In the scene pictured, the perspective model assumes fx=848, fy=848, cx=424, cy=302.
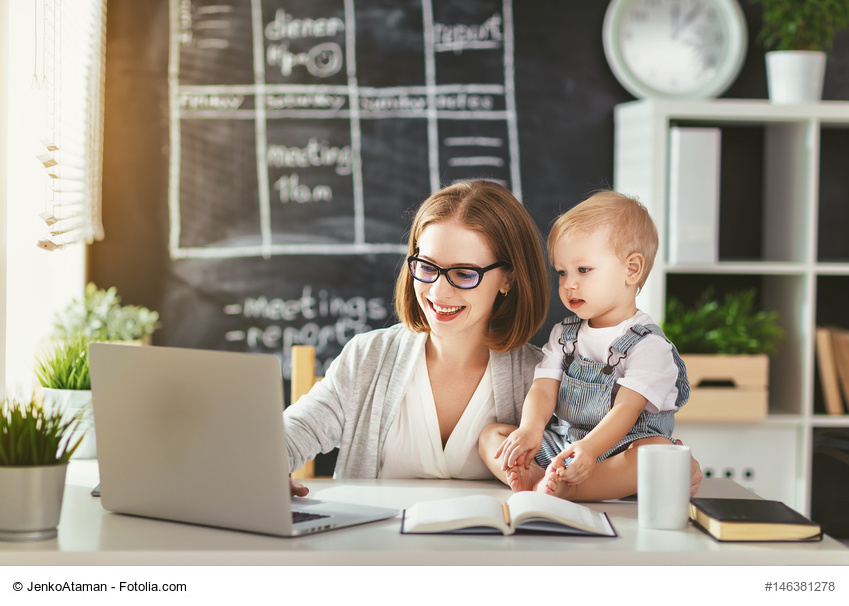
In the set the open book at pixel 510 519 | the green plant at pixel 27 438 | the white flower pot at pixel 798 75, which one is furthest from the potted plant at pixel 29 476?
the white flower pot at pixel 798 75

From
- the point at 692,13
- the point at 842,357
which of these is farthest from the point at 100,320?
the point at 842,357

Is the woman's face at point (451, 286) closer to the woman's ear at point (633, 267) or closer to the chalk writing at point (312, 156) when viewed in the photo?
the woman's ear at point (633, 267)

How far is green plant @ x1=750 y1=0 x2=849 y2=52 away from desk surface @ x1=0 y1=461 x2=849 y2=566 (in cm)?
221

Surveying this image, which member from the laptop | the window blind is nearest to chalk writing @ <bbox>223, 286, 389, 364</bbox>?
the window blind

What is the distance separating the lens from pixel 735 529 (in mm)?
1098

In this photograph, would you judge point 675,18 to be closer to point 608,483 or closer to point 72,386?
point 608,483

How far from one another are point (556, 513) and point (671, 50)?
7.54 feet

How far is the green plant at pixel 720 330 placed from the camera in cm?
270

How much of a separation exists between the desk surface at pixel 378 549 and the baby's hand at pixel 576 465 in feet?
0.41

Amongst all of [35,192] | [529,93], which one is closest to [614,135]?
[529,93]

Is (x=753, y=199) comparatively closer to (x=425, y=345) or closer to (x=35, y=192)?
(x=425, y=345)

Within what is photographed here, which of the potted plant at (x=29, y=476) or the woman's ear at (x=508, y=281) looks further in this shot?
the woman's ear at (x=508, y=281)

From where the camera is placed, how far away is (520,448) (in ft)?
4.46

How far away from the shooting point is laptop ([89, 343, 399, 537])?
1082mm
